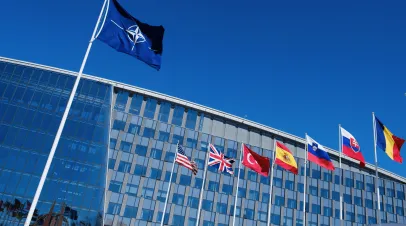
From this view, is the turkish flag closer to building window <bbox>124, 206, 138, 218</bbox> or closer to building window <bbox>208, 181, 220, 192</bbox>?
building window <bbox>124, 206, 138, 218</bbox>

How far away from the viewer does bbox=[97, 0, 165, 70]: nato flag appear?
672 inches

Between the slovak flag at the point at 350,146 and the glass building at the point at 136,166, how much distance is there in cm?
2970

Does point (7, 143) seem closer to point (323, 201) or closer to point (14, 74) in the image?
point (14, 74)

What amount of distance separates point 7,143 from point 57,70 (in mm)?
17472

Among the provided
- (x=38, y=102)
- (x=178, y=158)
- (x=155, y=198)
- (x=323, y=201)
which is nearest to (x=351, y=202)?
→ (x=323, y=201)

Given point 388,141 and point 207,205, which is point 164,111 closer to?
point 207,205

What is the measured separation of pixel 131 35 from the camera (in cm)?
1772

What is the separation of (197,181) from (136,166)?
34.0ft

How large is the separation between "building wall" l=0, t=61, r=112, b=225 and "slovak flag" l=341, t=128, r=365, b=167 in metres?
31.5

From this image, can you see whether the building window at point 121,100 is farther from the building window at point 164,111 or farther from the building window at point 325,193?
the building window at point 325,193

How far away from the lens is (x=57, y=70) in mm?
60188

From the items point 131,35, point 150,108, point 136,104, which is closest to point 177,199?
point 150,108

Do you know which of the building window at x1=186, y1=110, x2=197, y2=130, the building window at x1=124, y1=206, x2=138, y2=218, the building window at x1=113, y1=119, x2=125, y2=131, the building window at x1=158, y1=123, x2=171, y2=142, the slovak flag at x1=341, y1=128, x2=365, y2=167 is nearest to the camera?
the slovak flag at x1=341, y1=128, x2=365, y2=167

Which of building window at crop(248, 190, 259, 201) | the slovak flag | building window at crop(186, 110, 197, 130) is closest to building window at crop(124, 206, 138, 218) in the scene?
building window at crop(186, 110, 197, 130)
